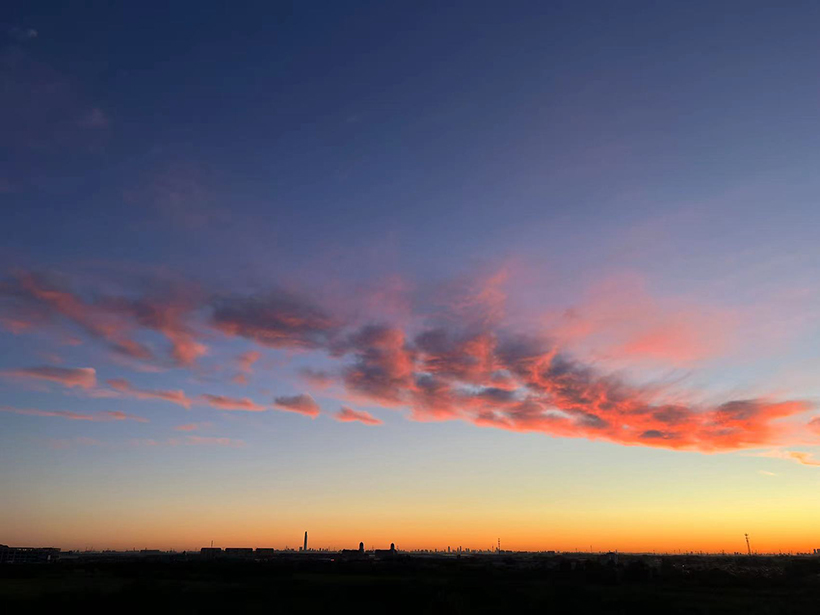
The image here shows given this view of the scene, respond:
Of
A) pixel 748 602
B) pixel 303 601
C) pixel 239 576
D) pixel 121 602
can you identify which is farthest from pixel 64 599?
pixel 748 602

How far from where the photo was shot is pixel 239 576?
10250 cm

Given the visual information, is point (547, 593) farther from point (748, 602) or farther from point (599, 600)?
point (748, 602)

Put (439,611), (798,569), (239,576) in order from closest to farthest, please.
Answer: (439,611) → (239,576) → (798,569)

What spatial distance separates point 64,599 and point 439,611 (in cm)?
3723

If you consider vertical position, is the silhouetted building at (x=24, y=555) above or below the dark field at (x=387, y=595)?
above

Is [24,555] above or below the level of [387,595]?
above

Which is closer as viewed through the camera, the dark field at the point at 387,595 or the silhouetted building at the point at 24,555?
the dark field at the point at 387,595

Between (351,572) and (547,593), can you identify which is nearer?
(547,593)

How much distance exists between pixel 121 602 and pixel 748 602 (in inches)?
2871

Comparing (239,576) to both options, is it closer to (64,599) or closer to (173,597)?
(173,597)

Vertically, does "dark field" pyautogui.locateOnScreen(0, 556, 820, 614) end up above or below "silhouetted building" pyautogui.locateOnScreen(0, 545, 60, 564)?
below

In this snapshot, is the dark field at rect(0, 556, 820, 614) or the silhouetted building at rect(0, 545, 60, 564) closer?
the dark field at rect(0, 556, 820, 614)

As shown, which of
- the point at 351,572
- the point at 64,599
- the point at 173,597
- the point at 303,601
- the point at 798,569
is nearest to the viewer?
the point at 64,599

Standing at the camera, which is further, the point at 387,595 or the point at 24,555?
the point at 24,555
